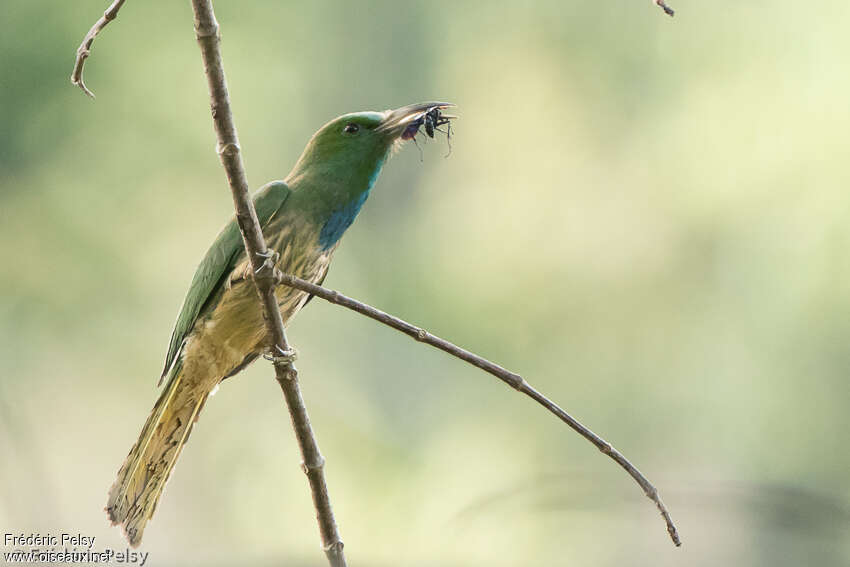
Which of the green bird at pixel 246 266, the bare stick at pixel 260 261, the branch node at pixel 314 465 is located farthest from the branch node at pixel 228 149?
the green bird at pixel 246 266

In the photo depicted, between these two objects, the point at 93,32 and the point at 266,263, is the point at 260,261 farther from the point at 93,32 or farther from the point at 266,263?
the point at 93,32

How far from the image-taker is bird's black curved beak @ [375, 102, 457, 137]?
324cm

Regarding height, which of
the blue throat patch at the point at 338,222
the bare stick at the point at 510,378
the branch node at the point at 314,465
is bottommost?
the branch node at the point at 314,465

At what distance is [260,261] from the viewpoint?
233 cm

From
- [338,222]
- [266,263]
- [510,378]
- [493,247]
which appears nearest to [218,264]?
[338,222]

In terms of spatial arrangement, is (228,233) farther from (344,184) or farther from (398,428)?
(398,428)

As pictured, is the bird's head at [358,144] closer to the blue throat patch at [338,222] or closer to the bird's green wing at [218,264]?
the blue throat patch at [338,222]

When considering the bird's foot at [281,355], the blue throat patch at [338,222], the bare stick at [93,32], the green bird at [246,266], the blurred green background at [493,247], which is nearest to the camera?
the bare stick at [93,32]

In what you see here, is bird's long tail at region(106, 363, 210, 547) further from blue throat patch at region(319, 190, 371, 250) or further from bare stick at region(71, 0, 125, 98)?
bare stick at region(71, 0, 125, 98)

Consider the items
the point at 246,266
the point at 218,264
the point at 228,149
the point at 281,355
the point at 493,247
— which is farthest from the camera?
the point at 493,247

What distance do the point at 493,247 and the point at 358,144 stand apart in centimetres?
463

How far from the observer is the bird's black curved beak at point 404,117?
3.24 meters

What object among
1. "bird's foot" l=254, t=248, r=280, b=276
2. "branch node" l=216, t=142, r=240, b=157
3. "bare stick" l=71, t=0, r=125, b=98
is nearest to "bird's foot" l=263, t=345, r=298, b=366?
"bird's foot" l=254, t=248, r=280, b=276

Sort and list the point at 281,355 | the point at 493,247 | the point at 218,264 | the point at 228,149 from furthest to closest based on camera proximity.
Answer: the point at 493,247 → the point at 218,264 → the point at 281,355 → the point at 228,149
